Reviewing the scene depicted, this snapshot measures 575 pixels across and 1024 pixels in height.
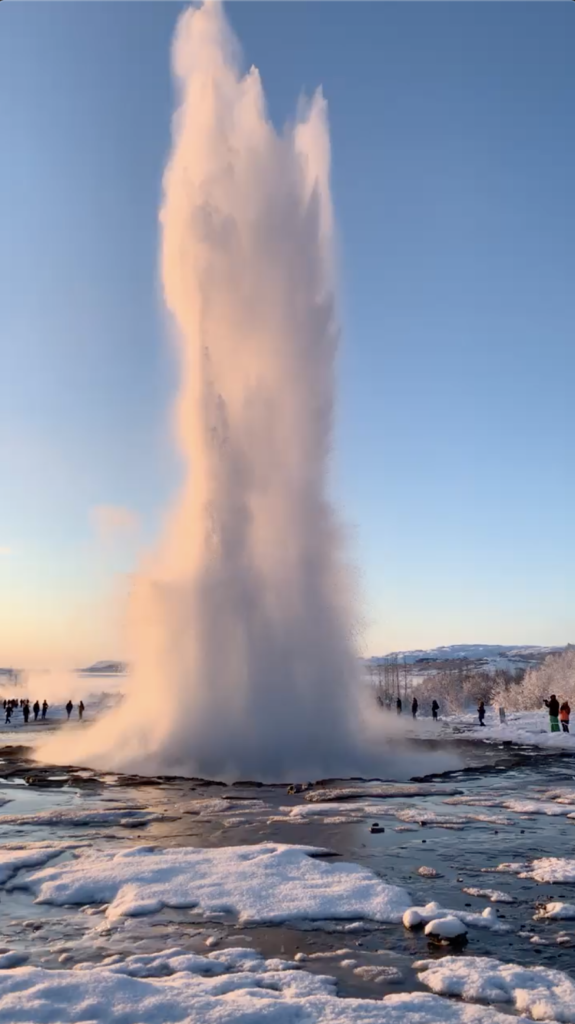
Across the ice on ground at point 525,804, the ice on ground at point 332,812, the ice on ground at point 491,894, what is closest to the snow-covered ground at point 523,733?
the ice on ground at point 525,804

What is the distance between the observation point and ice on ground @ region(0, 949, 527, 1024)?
19.4 ft

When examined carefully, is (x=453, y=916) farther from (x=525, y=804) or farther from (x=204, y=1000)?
(x=525, y=804)

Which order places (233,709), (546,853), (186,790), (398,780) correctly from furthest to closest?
(233,709) → (398,780) → (186,790) → (546,853)

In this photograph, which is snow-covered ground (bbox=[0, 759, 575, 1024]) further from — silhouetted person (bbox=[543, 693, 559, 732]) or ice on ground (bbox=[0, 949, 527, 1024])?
silhouetted person (bbox=[543, 693, 559, 732])

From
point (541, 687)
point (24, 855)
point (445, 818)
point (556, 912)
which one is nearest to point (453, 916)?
point (556, 912)

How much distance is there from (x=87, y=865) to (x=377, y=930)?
16.1 feet

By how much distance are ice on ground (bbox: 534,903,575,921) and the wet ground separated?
5.7 inches

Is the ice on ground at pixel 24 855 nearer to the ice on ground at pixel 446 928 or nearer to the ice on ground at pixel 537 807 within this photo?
the ice on ground at pixel 446 928

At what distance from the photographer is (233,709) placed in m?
23.5

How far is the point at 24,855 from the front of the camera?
11625 mm

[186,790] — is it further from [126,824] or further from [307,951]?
[307,951]

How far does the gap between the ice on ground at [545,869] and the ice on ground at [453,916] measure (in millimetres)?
2043

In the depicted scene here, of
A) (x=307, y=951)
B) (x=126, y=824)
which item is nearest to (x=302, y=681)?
(x=126, y=824)

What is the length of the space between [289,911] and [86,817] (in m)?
7.72
